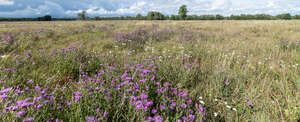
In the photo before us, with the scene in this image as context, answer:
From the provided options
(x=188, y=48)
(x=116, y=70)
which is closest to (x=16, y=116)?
(x=116, y=70)

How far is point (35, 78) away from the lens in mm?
2617

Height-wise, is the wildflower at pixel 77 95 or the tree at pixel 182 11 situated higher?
the tree at pixel 182 11

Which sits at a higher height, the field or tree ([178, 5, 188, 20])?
tree ([178, 5, 188, 20])

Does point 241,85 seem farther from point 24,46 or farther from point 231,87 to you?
point 24,46

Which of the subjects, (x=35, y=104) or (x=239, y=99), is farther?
(x=239, y=99)

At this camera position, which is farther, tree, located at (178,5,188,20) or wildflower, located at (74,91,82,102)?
tree, located at (178,5,188,20)

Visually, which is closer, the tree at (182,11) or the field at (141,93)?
the field at (141,93)

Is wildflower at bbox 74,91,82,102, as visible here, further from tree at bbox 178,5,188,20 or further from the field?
tree at bbox 178,5,188,20

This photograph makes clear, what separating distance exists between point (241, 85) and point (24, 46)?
7522mm

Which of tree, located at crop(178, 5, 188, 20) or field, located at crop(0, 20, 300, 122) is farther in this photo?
tree, located at crop(178, 5, 188, 20)

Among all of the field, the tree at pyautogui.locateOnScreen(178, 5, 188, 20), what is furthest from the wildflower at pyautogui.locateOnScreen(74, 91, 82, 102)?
the tree at pyautogui.locateOnScreen(178, 5, 188, 20)

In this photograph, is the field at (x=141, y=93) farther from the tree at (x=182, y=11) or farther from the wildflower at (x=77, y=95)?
the tree at (x=182, y=11)

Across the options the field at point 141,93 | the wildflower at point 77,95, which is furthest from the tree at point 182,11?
the wildflower at point 77,95

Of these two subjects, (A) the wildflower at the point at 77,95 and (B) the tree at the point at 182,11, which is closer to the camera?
(A) the wildflower at the point at 77,95
